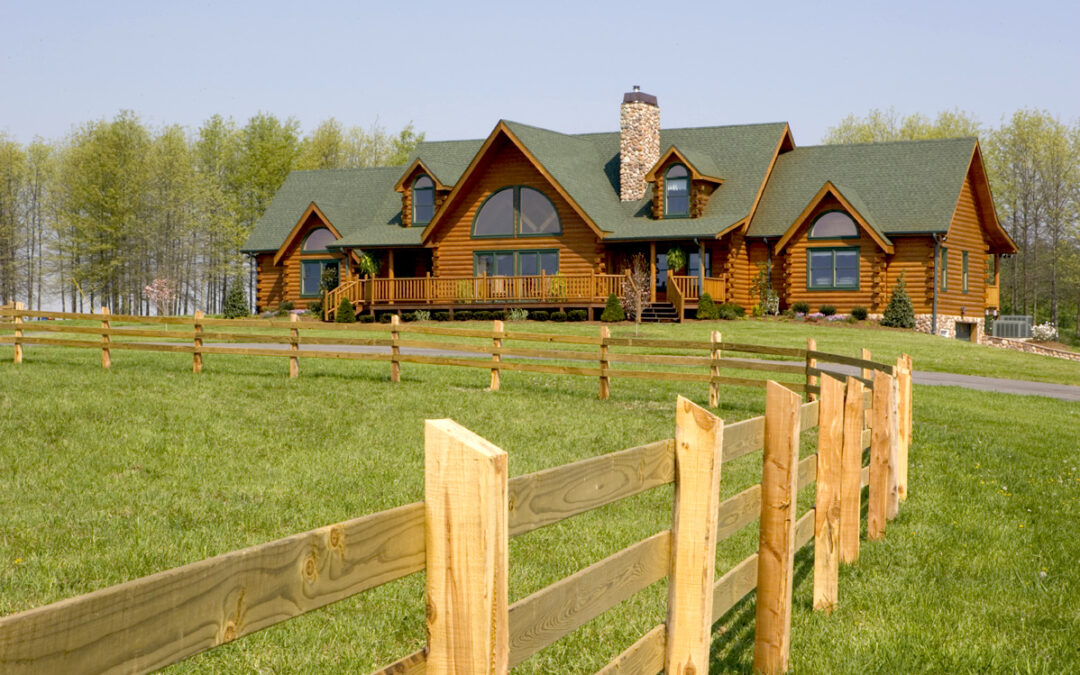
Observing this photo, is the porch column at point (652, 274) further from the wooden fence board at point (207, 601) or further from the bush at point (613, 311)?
the wooden fence board at point (207, 601)

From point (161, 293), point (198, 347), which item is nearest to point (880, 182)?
point (198, 347)

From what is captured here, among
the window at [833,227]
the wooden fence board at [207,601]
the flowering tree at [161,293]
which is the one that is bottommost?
the wooden fence board at [207,601]

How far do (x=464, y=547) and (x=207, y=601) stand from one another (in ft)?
2.31

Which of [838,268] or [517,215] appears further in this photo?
[517,215]

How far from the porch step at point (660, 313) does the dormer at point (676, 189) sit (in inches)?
157

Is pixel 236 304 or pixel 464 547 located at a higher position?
pixel 236 304

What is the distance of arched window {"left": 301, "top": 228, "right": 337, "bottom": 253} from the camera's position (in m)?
44.2

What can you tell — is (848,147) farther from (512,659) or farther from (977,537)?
(512,659)

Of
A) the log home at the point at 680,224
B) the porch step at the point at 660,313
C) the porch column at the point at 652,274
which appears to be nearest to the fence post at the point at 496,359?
the log home at the point at 680,224

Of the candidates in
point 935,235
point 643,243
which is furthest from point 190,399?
point 935,235

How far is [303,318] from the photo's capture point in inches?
1655

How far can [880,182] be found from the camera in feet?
129

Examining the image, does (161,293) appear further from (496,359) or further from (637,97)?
(496,359)

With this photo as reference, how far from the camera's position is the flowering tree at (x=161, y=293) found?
6614 centimetres
